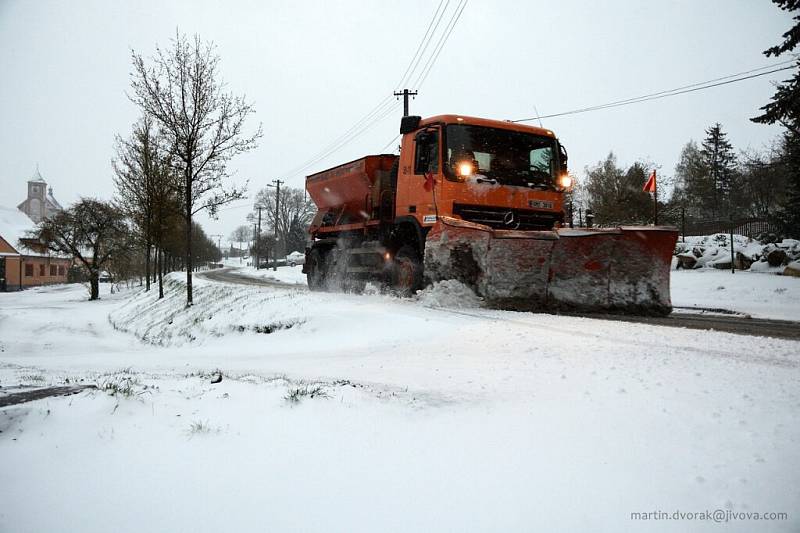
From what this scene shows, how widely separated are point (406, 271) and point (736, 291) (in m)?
9.71

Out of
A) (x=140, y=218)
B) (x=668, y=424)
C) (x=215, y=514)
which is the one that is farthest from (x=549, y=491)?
(x=140, y=218)

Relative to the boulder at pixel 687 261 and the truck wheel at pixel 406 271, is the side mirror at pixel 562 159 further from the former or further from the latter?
the boulder at pixel 687 261

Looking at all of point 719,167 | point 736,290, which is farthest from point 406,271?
point 719,167

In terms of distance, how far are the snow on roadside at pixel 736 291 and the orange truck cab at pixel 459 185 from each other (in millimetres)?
4746

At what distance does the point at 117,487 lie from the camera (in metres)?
2.00

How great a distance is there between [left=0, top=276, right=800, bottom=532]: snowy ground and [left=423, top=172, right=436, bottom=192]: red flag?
4262 mm

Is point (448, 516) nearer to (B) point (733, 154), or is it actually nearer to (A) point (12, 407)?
(A) point (12, 407)

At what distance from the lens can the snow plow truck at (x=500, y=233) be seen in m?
6.72

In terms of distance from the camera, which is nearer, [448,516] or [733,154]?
[448,516]

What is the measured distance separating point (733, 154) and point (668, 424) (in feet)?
186

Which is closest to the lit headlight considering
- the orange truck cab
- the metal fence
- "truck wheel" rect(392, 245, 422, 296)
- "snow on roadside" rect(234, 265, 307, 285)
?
A: the orange truck cab

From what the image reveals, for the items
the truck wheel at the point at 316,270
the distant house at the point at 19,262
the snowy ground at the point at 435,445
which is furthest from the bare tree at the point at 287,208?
the snowy ground at the point at 435,445

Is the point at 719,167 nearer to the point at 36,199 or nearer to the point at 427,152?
the point at 427,152

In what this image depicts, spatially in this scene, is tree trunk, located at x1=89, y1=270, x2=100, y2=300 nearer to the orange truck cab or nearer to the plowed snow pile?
the orange truck cab
